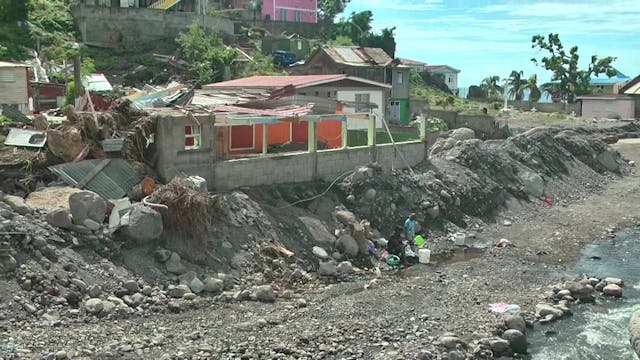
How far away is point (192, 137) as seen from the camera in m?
19.8

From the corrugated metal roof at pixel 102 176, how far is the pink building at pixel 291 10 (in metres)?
52.8

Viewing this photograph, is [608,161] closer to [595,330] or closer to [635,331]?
[595,330]

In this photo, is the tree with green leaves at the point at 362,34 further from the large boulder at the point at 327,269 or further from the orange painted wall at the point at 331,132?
the large boulder at the point at 327,269

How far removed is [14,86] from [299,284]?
14049 mm

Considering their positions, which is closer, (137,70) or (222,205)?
(222,205)

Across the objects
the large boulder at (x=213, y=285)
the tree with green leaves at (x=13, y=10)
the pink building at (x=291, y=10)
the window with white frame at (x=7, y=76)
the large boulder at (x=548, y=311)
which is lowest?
the large boulder at (x=548, y=311)

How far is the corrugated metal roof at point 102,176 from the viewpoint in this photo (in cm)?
1761

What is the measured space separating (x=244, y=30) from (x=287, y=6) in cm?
1308

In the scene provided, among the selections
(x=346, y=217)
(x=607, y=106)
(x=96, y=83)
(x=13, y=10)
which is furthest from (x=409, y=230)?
(x=607, y=106)

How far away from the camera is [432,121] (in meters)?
45.2

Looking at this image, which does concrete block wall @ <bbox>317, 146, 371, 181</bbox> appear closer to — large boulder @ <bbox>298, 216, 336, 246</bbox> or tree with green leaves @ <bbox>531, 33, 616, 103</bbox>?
large boulder @ <bbox>298, 216, 336, 246</bbox>

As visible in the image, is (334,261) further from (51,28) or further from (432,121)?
(51,28)

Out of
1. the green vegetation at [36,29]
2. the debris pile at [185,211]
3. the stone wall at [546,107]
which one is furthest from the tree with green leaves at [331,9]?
the debris pile at [185,211]

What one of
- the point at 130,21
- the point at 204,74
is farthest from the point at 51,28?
the point at 204,74
